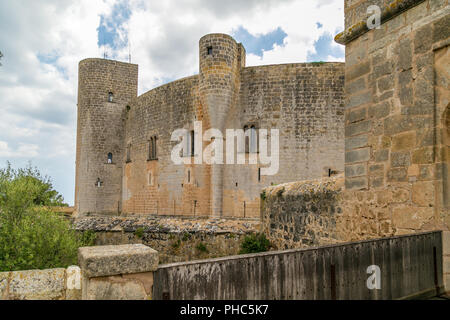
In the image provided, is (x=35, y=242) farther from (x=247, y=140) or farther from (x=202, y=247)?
(x=247, y=140)

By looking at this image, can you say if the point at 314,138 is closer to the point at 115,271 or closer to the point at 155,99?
the point at 155,99

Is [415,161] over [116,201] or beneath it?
over

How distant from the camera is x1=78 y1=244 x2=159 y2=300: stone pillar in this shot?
221 centimetres

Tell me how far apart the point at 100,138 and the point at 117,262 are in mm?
24197

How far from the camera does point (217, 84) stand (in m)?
15.8

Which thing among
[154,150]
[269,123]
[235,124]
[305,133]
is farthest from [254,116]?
[154,150]

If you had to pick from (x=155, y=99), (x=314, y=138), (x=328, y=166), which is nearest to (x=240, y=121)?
(x=314, y=138)

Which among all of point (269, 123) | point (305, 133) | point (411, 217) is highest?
point (269, 123)

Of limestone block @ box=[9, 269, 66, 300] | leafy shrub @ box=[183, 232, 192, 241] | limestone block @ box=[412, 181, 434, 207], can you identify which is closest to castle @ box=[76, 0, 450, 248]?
limestone block @ box=[412, 181, 434, 207]

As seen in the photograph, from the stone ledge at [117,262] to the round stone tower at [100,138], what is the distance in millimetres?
23547

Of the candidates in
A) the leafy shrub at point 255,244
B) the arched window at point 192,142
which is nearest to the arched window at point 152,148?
the arched window at point 192,142

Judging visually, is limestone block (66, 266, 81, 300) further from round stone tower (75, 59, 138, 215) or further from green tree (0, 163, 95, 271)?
round stone tower (75, 59, 138, 215)

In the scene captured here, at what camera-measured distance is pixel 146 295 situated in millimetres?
2316
